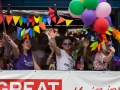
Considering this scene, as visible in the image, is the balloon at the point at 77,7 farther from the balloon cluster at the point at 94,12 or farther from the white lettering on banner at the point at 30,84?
the white lettering on banner at the point at 30,84

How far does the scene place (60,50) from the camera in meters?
6.06

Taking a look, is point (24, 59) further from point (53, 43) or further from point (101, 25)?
point (101, 25)

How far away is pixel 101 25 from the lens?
5.67 m

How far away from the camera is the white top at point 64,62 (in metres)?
6.04

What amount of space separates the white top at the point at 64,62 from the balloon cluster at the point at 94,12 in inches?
27.1

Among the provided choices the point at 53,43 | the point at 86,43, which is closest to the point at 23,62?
the point at 53,43

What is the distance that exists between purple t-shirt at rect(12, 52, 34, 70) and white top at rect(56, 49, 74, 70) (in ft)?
1.56

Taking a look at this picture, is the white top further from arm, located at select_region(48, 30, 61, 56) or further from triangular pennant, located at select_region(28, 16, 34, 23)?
triangular pennant, located at select_region(28, 16, 34, 23)

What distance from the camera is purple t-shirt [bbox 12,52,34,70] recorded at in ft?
19.4

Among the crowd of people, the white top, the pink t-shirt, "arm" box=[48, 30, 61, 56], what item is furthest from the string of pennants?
the pink t-shirt

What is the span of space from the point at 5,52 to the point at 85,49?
1.40 meters

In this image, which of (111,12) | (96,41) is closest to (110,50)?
(96,41)

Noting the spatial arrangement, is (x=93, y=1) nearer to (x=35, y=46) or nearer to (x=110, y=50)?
(x=110, y=50)

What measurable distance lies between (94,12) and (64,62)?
1.02 m
